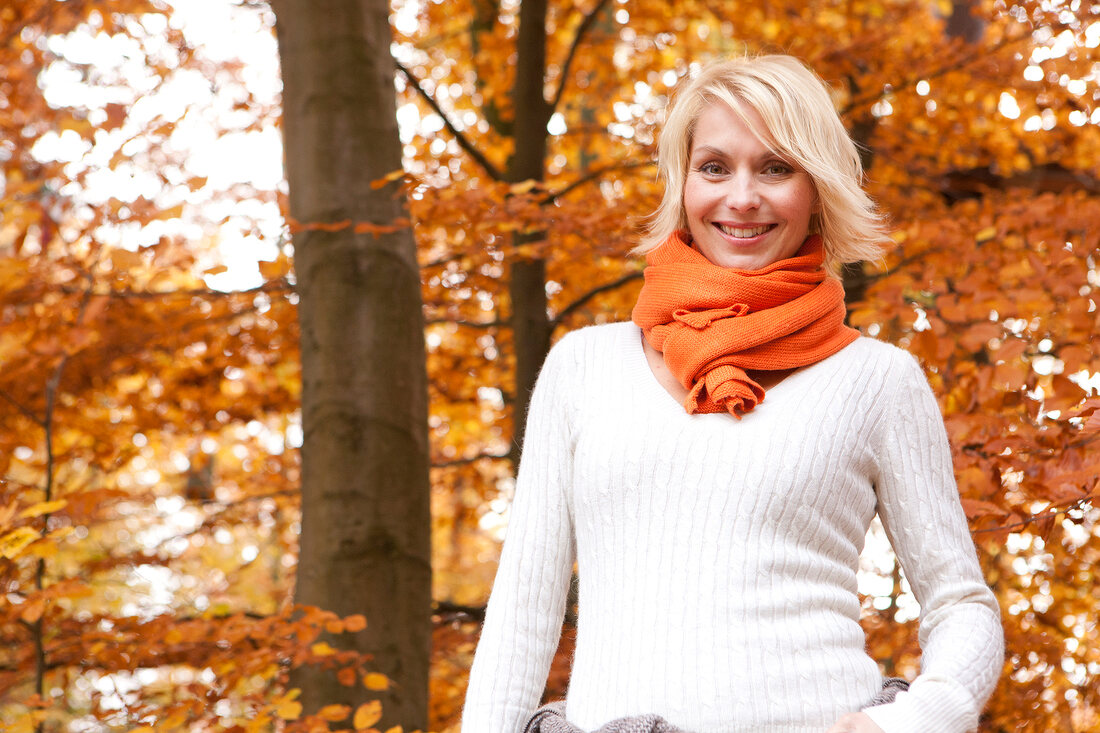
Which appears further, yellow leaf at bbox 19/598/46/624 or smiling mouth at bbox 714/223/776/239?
yellow leaf at bbox 19/598/46/624

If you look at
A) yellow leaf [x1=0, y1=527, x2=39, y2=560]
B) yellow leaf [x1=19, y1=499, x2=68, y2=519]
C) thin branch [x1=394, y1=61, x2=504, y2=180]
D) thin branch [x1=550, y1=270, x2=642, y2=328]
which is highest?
thin branch [x1=394, y1=61, x2=504, y2=180]

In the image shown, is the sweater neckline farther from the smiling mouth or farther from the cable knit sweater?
the smiling mouth

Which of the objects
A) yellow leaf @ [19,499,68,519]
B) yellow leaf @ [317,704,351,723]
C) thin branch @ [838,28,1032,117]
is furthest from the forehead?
thin branch @ [838,28,1032,117]

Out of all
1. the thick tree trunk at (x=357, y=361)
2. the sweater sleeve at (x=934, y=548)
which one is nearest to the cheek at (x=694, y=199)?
the sweater sleeve at (x=934, y=548)

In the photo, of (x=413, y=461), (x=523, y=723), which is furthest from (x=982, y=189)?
(x=523, y=723)

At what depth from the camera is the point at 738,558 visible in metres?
1.81

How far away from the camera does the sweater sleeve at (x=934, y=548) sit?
1.76m

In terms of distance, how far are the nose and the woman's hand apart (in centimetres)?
89

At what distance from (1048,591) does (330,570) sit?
351 centimetres

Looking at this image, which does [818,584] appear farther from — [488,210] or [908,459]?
[488,210]

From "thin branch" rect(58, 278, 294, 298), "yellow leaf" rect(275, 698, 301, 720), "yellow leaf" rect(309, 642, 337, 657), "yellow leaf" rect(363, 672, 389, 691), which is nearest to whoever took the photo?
"yellow leaf" rect(275, 698, 301, 720)

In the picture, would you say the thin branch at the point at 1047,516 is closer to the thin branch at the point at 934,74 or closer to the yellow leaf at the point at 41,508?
the yellow leaf at the point at 41,508

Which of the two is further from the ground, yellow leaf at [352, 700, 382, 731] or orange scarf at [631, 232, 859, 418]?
orange scarf at [631, 232, 859, 418]

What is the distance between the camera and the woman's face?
2004 mm
